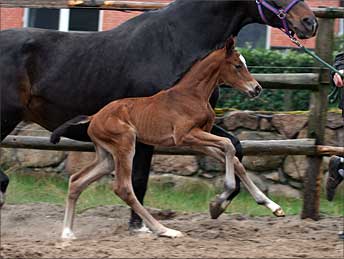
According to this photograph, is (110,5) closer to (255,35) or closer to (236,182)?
(236,182)

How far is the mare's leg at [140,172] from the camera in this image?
5.85m

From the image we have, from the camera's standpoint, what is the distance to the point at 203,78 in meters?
5.61

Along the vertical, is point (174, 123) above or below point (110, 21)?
below

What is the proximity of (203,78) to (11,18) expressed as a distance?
8.74 metres

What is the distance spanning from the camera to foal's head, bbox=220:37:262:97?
5.64 m

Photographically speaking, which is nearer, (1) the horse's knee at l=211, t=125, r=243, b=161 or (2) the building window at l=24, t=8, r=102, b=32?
(1) the horse's knee at l=211, t=125, r=243, b=161

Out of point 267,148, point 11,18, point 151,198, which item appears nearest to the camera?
point 267,148

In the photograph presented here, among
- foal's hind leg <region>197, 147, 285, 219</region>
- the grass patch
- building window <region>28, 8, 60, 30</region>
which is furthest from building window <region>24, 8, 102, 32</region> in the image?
foal's hind leg <region>197, 147, 285, 219</region>

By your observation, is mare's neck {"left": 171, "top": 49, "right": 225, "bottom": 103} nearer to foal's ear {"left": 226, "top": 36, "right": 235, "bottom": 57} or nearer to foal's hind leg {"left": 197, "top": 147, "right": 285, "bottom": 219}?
foal's ear {"left": 226, "top": 36, "right": 235, "bottom": 57}

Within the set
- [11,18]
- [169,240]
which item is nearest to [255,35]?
[11,18]

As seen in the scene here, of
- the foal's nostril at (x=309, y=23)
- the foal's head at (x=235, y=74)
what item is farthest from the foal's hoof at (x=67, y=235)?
the foal's nostril at (x=309, y=23)

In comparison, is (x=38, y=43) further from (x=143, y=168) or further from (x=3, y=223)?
(x=3, y=223)

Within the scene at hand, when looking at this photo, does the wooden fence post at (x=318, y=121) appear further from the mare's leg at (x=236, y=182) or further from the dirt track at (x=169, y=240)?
the mare's leg at (x=236, y=182)

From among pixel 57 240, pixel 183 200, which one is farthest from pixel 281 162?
pixel 57 240
